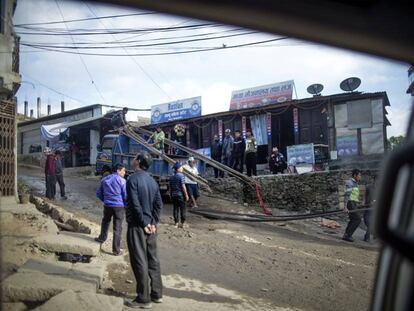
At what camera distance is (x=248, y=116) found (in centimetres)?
2025

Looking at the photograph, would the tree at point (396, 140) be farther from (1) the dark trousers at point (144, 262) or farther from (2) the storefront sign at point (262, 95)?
(2) the storefront sign at point (262, 95)

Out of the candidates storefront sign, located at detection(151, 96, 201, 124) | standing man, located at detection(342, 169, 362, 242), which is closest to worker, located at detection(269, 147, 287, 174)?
standing man, located at detection(342, 169, 362, 242)

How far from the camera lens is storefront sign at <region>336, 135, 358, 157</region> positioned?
673 inches

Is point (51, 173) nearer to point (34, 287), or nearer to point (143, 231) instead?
point (143, 231)

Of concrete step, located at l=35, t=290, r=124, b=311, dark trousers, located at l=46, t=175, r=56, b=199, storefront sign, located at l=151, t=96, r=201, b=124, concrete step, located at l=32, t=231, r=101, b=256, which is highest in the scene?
storefront sign, located at l=151, t=96, r=201, b=124

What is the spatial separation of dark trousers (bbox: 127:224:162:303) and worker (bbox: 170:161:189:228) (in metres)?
4.87

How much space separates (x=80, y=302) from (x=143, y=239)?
45.7 inches

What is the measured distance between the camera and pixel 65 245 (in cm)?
694

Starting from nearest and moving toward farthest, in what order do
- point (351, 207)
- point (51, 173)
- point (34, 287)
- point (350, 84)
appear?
point (34, 287)
point (351, 207)
point (51, 173)
point (350, 84)

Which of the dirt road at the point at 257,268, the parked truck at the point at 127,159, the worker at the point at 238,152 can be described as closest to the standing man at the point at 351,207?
the dirt road at the point at 257,268

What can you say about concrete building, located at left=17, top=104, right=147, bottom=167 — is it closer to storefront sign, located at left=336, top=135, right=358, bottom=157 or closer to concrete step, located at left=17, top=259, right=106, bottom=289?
storefront sign, located at left=336, top=135, right=358, bottom=157

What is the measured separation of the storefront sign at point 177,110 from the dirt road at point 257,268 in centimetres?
1158

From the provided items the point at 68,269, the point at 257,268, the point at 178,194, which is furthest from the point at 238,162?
→ the point at 68,269

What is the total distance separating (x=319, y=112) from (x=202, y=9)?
55.5 ft
